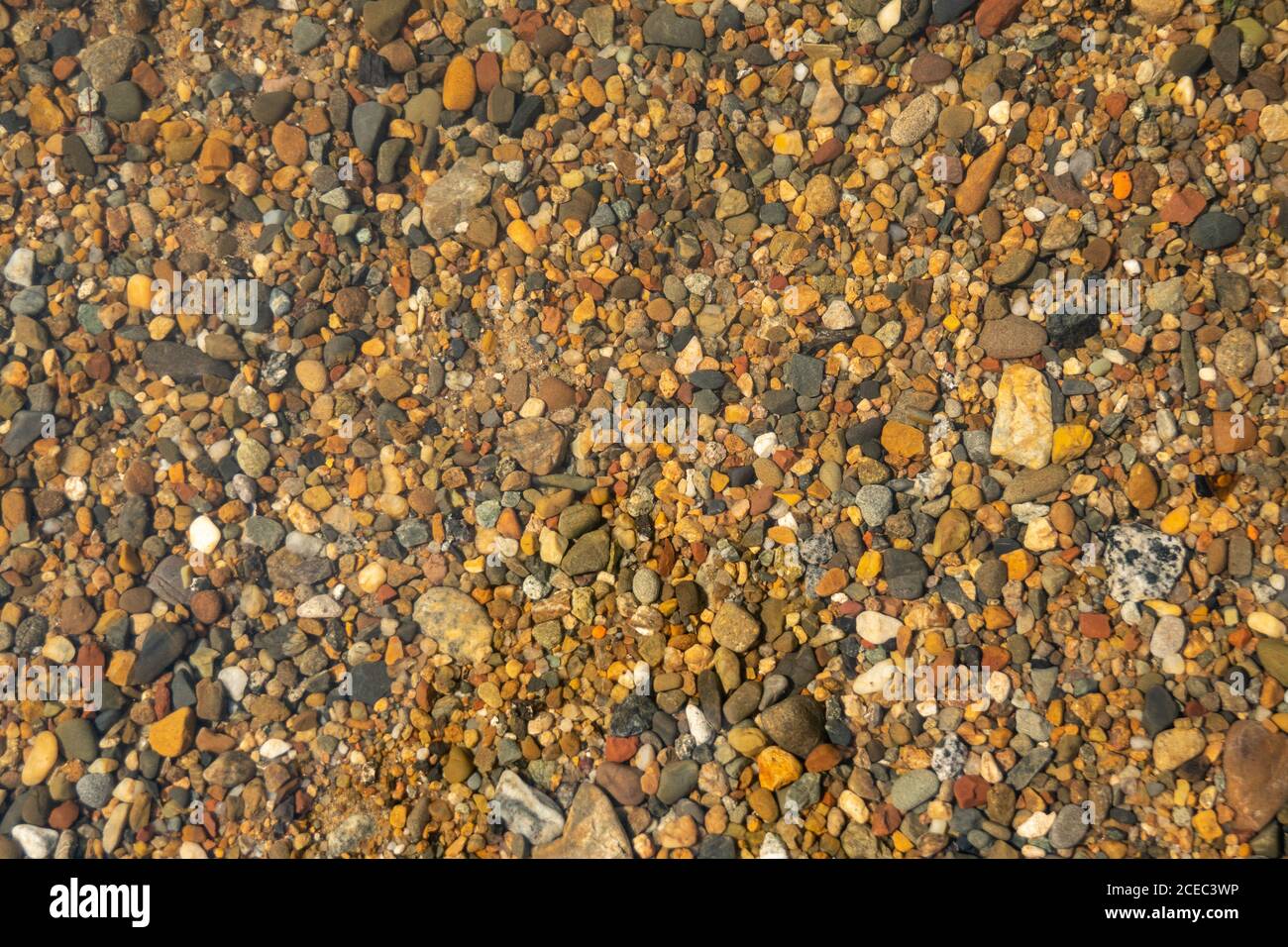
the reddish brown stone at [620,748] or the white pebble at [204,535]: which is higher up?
the white pebble at [204,535]

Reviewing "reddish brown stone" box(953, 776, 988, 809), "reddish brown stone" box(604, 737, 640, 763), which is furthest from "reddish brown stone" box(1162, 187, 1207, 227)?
"reddish brown stone" box(604, 737, 640, 763)

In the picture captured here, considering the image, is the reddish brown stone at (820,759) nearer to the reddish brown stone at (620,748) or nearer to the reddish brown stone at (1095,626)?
the reddish brown stone at (620,748)

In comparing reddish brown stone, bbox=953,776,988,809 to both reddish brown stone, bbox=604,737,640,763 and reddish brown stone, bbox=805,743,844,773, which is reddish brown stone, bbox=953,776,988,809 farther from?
reddish brown stone, bbox=604,737,640,763

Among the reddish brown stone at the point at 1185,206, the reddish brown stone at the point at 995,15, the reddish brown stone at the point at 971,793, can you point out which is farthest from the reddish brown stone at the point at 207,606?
the reddish brown stone at the point at 1185,206

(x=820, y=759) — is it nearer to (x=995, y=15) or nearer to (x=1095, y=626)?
(x=1095, y=626)

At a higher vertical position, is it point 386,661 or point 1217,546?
point 1217,546

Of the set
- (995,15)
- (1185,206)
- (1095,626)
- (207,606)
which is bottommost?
(207,606)

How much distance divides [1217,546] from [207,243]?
4.53m

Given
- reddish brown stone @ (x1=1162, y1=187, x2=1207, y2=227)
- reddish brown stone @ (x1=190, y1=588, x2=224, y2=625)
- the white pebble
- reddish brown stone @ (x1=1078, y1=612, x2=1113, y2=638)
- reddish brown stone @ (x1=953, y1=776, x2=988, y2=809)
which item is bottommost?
reddish brown stone @ (x1=953, y1=776, x2=988, y2=809)

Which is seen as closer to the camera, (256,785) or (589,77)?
(256,785)

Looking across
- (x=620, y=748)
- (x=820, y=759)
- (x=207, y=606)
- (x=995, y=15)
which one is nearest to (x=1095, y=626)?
(x=820, y=759)
